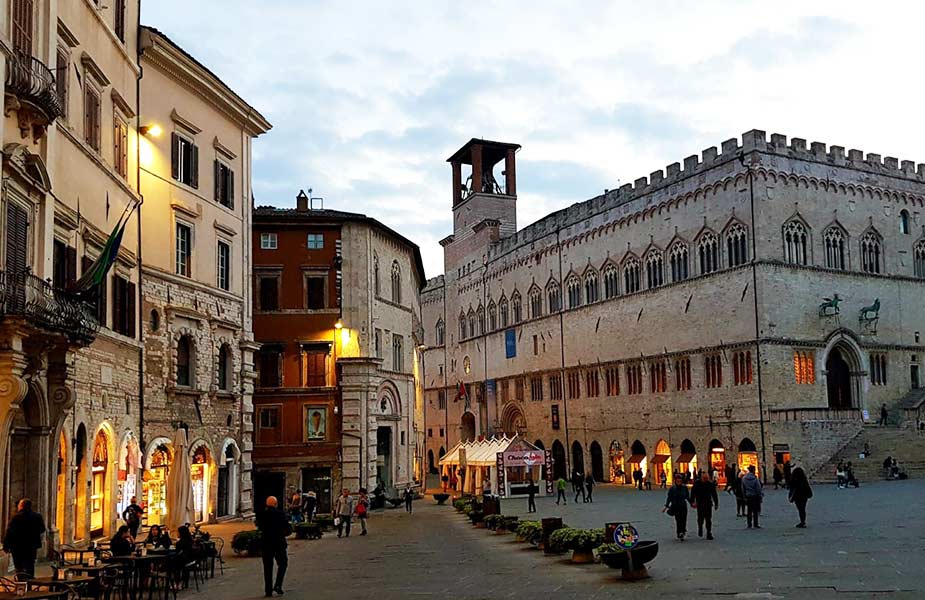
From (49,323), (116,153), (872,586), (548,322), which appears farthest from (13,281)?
Answer: (548,322)

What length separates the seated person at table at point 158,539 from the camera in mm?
19844

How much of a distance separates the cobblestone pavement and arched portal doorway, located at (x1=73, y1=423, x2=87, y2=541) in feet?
11.5

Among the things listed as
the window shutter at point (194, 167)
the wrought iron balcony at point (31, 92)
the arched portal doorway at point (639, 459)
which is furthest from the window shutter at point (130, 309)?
the arched portal doorway at point (639, 459)

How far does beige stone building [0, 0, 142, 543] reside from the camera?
63.5ft

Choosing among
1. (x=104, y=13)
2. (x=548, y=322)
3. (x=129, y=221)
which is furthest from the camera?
(x=548, y=322)

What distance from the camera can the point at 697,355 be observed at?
5591 cm

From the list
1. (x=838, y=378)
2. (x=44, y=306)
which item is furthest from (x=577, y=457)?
(x=44, y=306)

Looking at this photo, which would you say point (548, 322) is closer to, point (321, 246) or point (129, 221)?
point (321, 246)

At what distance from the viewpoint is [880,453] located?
50.3 meters

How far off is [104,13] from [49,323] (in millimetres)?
11237

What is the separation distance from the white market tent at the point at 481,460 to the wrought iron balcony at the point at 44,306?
3170 cm

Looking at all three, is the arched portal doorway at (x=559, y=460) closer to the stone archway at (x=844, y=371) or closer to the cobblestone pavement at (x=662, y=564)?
the stone archway at (x=844, y=371)

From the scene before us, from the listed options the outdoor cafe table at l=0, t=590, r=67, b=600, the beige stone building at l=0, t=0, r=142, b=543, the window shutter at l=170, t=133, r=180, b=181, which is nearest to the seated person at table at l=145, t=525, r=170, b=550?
the beige stone building at l=0, t=0, r=142, b=543

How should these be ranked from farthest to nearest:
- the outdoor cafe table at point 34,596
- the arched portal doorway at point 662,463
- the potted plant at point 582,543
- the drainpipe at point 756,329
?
the arched portal doorway at point 662,463 → the drainpipe at point 756,329 → the potted plant at point 582,543 → the outdoor cafe table at point 34,596
